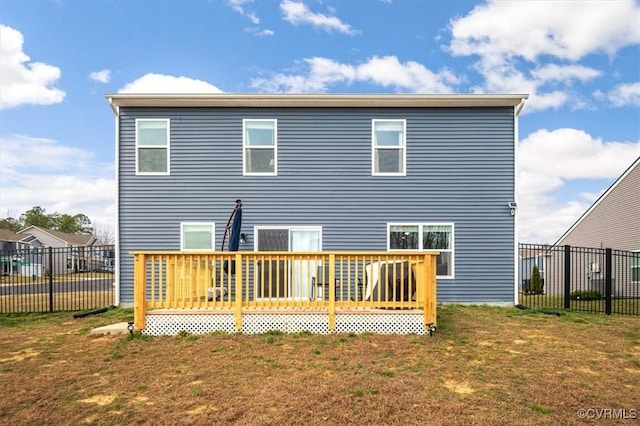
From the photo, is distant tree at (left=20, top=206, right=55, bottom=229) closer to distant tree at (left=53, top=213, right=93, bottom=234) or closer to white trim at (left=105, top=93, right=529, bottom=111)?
distant tree at (left=53, top=213, right=93, bottom=234)

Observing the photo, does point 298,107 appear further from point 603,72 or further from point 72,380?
point 603,72

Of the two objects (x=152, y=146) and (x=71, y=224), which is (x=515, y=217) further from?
(x=71, y=224)

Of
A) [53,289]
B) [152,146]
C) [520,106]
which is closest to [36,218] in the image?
[53,289]

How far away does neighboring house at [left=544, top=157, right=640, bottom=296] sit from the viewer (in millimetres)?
15141

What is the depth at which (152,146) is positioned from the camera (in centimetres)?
959

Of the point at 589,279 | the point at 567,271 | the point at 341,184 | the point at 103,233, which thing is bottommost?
the point at 103,233

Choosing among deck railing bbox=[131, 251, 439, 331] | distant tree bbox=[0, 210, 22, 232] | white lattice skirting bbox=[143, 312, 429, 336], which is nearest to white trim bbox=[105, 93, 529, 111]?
deck railing bbox=[131, 251, 439, 331]

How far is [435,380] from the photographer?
449 cm

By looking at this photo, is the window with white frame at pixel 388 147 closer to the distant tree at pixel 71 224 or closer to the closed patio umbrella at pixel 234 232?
the closed patio umbrella at pixel 234 232

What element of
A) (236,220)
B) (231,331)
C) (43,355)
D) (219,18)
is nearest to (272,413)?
(231,331)

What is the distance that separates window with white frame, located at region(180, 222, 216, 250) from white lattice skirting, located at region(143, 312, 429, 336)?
10.2 ft

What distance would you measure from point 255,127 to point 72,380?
659 centimetres

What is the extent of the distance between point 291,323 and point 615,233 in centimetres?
1577

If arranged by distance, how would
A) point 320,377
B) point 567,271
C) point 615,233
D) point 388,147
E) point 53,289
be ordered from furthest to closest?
point 615,233 < point 53,289 < point 388,147 < point 567,271 < point 320,377
